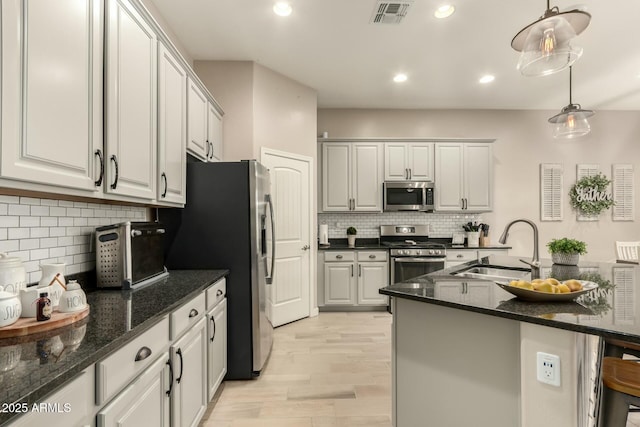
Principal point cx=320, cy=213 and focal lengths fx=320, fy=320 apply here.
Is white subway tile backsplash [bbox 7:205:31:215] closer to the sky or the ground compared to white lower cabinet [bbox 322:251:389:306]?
closer to the sky

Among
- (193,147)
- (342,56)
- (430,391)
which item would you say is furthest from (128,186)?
(342,56)

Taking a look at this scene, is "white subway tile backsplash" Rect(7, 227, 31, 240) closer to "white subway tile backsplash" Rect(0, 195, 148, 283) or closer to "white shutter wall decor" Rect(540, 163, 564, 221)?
"white subway tile backsplash" Rect(0, 195, 148, 283)

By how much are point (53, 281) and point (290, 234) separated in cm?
277

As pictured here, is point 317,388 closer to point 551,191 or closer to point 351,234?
point 351,234

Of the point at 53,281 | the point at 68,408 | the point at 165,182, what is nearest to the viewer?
the point at 68,408

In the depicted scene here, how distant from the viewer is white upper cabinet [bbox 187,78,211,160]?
2.56 m

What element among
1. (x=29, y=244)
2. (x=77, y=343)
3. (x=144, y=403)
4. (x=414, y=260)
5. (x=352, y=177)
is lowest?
(x=144, y=403)

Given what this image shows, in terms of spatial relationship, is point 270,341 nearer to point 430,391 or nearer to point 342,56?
point 430,391

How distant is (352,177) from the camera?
4.73 meters

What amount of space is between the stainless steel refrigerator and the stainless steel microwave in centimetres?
266

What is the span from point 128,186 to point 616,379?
2352mm

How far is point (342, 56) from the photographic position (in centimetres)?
348

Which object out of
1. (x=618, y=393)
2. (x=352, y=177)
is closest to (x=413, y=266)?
(x=352, y=177)

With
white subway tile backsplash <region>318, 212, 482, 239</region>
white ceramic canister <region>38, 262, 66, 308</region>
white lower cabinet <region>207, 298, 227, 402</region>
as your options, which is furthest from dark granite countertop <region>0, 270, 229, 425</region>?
white subway tile backsplash <region>318, 212, 482, 239</region>
